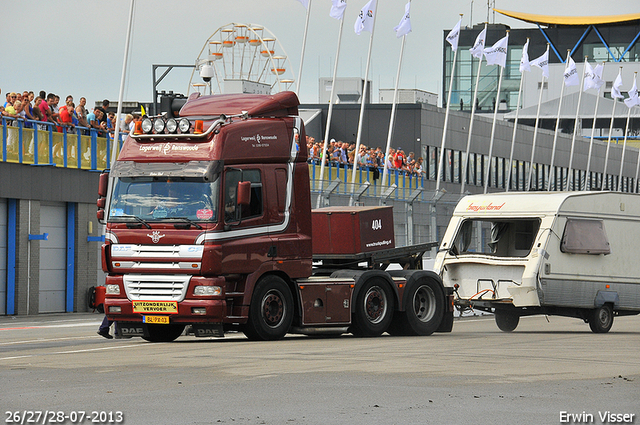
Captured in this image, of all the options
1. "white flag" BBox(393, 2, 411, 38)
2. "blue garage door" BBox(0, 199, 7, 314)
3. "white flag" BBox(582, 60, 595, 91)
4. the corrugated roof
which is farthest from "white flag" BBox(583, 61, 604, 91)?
the corrugated roof

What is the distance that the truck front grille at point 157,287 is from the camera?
16.5 meters

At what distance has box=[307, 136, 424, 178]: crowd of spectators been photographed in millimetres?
39656

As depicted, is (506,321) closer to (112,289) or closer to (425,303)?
(425,303)

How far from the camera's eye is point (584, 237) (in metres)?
21.7

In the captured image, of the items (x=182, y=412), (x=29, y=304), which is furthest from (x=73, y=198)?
(x=182, y=412)

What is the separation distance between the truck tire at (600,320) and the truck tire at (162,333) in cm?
831

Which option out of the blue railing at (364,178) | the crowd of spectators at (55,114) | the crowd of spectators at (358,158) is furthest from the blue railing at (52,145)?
the crowd of spectators at (358,158)

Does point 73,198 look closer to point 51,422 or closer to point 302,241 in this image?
point 302,241

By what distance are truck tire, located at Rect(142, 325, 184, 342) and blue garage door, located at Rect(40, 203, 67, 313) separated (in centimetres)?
1451

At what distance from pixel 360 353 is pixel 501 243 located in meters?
9.16

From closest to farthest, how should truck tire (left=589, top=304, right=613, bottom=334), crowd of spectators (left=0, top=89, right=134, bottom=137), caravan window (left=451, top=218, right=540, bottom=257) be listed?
1. truck tire (left=589, top=304, right=613, bottom=334)
2. caravan window (left=451, top=218, right=540, bottom=257)
3. crowd of spectators (left=0, top=89, right=134, bottom=137)

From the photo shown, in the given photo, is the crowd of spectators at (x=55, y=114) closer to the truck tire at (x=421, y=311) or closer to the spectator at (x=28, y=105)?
the spectator at (x=28, y=105)

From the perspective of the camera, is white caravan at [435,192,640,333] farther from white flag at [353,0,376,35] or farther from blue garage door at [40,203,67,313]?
white flag at [353,0,376,35]

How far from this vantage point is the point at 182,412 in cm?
934
